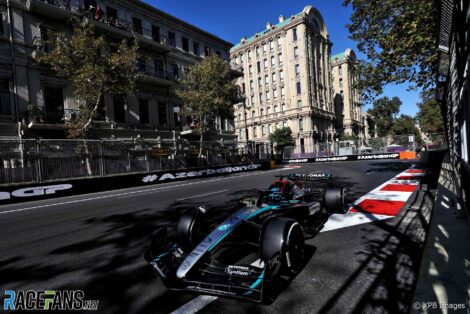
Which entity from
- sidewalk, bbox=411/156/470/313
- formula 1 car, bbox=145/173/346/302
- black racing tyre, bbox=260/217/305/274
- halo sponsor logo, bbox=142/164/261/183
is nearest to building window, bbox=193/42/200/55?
halo sponsor logo, bbox=142/164/261/183

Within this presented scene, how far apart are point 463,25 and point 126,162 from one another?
1438cm

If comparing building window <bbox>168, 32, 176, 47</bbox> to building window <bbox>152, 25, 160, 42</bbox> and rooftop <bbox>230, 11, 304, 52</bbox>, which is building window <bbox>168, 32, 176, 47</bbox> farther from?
rooftop <bbox>230, 11, 304, 52</bbox>

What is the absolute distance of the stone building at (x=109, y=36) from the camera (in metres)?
15.5

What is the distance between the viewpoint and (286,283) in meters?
2.86

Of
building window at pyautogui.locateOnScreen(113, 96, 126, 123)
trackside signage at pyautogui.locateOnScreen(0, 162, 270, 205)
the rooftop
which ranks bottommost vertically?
trackside signage at pyautogui.locateOnScreen(0, 162, 270, 205)

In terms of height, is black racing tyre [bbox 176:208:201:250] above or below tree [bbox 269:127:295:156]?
below

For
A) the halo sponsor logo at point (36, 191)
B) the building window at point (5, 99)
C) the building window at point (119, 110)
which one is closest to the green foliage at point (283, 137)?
the building window at point (119, 110)

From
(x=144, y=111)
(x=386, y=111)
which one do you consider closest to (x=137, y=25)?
(x=144, y=111)

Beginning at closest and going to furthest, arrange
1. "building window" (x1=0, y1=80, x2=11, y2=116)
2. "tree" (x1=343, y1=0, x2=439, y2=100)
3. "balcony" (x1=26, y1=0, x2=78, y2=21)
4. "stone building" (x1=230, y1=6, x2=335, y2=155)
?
"tree" (x1=343, y1=0, x2=439, y2=100) < "building window" (x1=0, y1=80, x2=11, y2=116) < "balcony" (x1=26, y1=0, x2=78, y2=21) < "stone building" (x1=230, y1=6, x2=335, y2=155)

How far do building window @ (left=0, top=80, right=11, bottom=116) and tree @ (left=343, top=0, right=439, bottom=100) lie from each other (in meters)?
19.9

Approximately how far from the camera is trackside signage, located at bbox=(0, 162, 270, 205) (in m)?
10.0

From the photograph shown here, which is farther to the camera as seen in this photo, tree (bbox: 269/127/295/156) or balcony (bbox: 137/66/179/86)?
tree (bbox: 269/127/295/156)

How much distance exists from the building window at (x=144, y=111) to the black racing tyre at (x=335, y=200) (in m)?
20.2

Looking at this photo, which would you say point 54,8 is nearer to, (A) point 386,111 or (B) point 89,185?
(B) point 89,185
